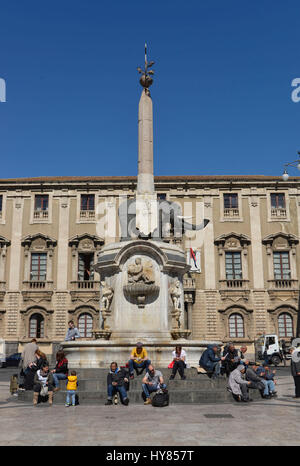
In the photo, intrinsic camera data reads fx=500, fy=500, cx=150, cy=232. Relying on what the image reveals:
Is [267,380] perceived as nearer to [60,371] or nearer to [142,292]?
[142,292]

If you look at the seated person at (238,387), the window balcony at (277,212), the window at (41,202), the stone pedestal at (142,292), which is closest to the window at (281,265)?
the window balcony at (277,212)

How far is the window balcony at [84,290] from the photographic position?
1423 inches

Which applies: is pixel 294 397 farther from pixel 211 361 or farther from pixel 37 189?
pixel 37 189

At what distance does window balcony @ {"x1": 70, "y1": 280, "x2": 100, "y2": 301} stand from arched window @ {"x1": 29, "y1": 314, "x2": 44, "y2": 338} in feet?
9.76

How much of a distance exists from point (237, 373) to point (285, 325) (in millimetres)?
25635

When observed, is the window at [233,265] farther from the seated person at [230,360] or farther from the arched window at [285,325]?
the seated person at [230,360]

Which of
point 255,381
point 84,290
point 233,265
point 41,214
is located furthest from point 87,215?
point 255,381

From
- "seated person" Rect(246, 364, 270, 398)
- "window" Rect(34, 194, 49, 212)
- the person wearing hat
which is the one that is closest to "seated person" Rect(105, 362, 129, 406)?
the person wearing hat

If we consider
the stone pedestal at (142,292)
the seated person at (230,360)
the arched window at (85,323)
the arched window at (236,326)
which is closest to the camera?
the seated person at (230,360)

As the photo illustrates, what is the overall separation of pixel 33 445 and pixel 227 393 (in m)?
6.08

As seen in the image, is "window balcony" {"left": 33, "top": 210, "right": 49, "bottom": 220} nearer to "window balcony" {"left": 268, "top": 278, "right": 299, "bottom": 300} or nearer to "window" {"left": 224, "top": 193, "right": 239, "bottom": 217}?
"window" {"left": 224, "top": 193, "right": 239, "bottom": 217}

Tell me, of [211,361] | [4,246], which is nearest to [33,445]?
[211,361]

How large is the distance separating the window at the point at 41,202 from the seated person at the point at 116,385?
28.5 m
